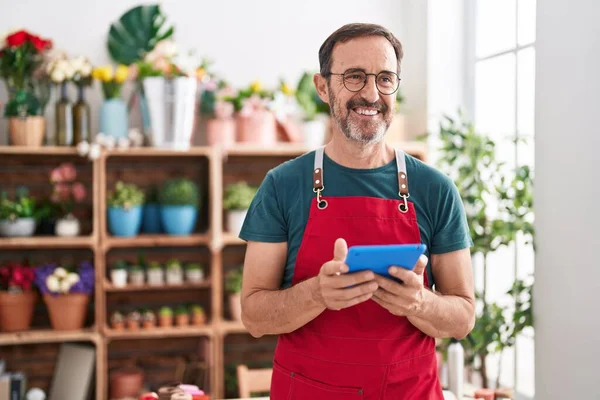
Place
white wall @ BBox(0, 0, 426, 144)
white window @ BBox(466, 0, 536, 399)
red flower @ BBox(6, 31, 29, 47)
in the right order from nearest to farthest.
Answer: white window @ BBox(466, 0, 536, 399) → red flower @ BBox(6, 31, 29, 47) → white wall @ BBox(0, 0, 426, 144)

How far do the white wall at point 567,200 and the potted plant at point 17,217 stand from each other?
2.48 meters

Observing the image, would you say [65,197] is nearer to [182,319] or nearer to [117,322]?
[117,322]

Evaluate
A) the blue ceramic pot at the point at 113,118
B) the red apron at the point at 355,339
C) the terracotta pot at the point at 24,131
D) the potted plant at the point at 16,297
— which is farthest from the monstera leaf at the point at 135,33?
the red apron at the point at 355,339

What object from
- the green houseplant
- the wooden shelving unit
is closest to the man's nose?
the green houseplant

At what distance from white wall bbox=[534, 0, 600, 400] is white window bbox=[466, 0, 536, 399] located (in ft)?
1.52

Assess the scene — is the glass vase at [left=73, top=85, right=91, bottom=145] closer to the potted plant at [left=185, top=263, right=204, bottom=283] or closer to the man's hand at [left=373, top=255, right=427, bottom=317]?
the potted plant at [left=185, top=263, right=204, bottom=283]

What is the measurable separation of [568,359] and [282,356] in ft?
4.71

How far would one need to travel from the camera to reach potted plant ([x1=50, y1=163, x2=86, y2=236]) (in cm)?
387

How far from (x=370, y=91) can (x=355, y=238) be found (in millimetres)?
332

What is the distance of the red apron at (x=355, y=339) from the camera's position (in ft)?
5.32

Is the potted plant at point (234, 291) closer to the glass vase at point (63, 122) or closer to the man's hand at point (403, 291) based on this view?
the glass vase at point (63, 122)

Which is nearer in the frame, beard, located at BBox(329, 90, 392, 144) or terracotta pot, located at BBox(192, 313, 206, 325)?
beard, located at BBox(329, 90, 392, 144)

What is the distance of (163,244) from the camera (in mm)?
3918

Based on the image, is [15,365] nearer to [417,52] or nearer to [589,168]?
[417,52]
